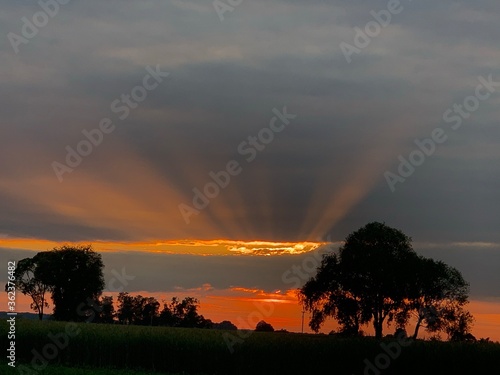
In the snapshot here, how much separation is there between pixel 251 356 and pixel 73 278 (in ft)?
252

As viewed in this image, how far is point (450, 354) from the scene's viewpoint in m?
46.1

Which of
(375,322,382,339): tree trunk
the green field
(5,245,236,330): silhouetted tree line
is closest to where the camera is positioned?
the green field

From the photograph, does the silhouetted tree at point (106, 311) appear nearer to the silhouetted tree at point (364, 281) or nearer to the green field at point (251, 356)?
the silhouetted tree at point (364, 281)

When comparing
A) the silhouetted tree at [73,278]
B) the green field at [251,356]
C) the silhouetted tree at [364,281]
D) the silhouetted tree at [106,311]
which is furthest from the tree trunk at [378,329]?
the silhouetted tree at [106,311]

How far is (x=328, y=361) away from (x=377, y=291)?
32.5 meters

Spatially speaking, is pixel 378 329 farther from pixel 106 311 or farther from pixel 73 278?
pixel 106 311

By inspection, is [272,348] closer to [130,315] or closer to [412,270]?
[412,270]

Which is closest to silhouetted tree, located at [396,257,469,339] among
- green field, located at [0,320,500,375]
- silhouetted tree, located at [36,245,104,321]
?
green field, located at [0,320,500,375]

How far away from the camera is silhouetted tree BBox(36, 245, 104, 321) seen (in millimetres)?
116375

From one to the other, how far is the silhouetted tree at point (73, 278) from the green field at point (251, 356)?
66.4m

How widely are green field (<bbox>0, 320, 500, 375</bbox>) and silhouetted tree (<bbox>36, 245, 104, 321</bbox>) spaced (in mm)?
66409

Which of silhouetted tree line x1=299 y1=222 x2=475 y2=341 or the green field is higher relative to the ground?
silhouetted tree line x1=299 y1=222 x2=475 y2=341

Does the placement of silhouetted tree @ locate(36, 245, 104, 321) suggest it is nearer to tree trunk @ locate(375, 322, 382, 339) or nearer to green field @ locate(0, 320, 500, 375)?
tree trunk @ locate(375, 322, 382, 339)

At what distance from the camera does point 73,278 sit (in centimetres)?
11800
